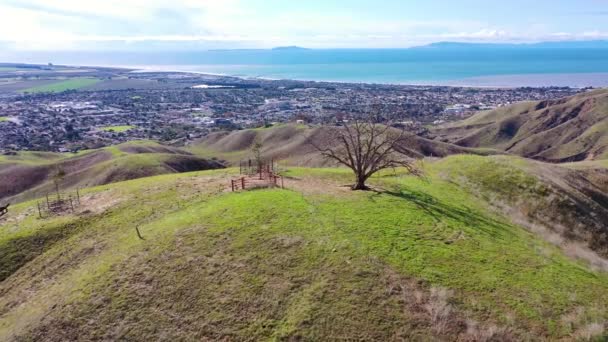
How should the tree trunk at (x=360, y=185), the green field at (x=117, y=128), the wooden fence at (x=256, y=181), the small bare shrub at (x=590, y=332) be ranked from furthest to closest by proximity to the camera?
the green field at (x=117, y=128) → the tree trunk at (x=360, y=185) → the wooden fence at (x=256, y=181) → the small bare shrub at (x=590, y=332)

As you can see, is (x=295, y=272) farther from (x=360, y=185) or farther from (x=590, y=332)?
(x=360, y=185)

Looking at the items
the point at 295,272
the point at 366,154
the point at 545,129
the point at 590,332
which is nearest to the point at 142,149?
the point at 366,154

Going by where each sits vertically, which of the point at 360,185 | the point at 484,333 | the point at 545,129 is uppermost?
the point at 360,185

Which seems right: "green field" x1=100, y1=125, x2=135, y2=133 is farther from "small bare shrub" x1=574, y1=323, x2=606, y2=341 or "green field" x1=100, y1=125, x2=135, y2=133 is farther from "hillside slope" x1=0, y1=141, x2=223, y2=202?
"small bare shrub" x1=574, y1=323, x2=606, y2=341

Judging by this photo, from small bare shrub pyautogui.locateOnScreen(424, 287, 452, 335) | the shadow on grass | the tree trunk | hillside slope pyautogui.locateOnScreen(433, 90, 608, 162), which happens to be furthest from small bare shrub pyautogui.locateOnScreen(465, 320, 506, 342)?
hillside slope pyautogui.locateOnScreen(433, 90, 608, 162)

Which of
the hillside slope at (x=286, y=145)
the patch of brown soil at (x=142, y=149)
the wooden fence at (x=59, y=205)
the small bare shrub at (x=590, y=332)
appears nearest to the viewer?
the small bare shrub at (x=590, y=332)

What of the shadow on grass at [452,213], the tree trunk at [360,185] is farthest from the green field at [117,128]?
the shadow on grass at [452,213]

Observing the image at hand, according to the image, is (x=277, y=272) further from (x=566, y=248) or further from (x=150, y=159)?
(x=150, y=159)

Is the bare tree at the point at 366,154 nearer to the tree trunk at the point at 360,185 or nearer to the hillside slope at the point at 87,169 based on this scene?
the tree trunk at the point at 360,185
